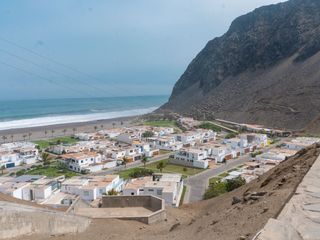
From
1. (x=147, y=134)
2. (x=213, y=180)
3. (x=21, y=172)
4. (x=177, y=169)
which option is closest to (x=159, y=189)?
(x=213, y=180)

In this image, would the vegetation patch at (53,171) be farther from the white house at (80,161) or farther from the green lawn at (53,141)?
the green lawn at (53,141)

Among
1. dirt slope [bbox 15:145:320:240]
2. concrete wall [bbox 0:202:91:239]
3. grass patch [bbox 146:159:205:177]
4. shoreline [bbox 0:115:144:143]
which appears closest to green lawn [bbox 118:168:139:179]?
grass patch [bbox 146:159:205:177]

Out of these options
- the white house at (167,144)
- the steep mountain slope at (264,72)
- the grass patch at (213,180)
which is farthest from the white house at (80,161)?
the steep mountain slope at (264,72)

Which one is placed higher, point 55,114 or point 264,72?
point 264,72

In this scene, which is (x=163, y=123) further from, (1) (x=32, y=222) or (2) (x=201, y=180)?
(1) (x=32, y=222)

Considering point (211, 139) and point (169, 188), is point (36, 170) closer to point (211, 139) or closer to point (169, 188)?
point (169, 188)

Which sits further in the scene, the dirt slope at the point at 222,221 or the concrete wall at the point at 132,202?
the concrete wall at the point at 132,202
